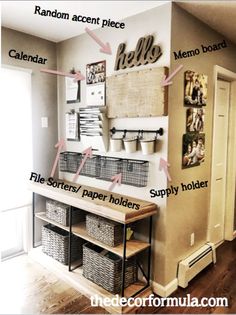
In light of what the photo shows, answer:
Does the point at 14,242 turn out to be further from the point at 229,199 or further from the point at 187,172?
the point at 229,199

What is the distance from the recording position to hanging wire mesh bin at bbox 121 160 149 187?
2.24 meters

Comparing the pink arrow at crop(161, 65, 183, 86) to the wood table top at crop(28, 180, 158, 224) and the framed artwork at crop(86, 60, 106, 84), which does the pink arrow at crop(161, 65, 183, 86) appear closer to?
the framed artwork at crop(86, 60, 106, 84)

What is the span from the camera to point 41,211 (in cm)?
304

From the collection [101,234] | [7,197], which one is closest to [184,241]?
[101,234]

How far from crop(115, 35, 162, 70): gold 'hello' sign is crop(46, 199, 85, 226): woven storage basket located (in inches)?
56.6

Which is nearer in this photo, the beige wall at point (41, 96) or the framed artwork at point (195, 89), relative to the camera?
the framed artwork at point (195, 89)

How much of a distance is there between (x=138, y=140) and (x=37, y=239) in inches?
67.7

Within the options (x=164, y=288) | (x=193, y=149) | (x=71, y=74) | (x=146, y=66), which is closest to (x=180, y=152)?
(x=193, y=149)

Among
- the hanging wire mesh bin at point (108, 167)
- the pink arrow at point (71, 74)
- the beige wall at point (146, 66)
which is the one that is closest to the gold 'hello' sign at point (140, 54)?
the beige wall at point (146, 66)

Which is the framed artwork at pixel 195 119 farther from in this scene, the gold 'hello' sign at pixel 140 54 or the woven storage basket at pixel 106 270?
the woven storage basket at pixel 106 270

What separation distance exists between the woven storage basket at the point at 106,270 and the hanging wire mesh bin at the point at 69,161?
0.87 metres

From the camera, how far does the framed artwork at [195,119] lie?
7.68 ft

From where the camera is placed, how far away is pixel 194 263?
8.03ft

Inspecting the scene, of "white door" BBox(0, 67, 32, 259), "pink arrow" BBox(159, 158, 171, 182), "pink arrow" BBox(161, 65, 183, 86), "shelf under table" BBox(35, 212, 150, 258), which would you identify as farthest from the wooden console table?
"pink arrow" BBox(161, 65, 183, 86)
